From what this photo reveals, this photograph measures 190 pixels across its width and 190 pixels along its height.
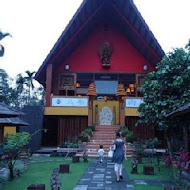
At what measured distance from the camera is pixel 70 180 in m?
7.78

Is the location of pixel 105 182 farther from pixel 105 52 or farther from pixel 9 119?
pixel 105 52

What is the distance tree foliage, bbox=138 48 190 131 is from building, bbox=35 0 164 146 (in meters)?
6.58

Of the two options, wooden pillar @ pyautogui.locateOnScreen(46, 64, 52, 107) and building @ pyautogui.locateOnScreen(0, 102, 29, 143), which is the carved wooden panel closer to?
wooden pillar @ pyautogui.locateOnScreen(46, 64, 52, 107)

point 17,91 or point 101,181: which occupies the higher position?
point 17,91

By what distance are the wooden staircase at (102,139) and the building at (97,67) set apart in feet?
2.45

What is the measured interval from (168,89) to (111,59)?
9741mm

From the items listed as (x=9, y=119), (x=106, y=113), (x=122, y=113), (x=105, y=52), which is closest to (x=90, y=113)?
(x=106, y=113)

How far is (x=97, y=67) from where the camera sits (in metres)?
19.4

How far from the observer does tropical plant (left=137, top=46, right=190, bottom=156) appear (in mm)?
9469

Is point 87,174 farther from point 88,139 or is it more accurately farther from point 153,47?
point 153,47

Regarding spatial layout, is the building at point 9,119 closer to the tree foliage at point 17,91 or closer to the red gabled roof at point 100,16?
the red gabled roof at point 100,16

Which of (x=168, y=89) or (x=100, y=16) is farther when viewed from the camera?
(x=100, y=16)

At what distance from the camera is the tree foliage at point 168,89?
9461 mm

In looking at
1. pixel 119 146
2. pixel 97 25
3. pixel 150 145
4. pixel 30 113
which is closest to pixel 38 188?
pixel 119 146
